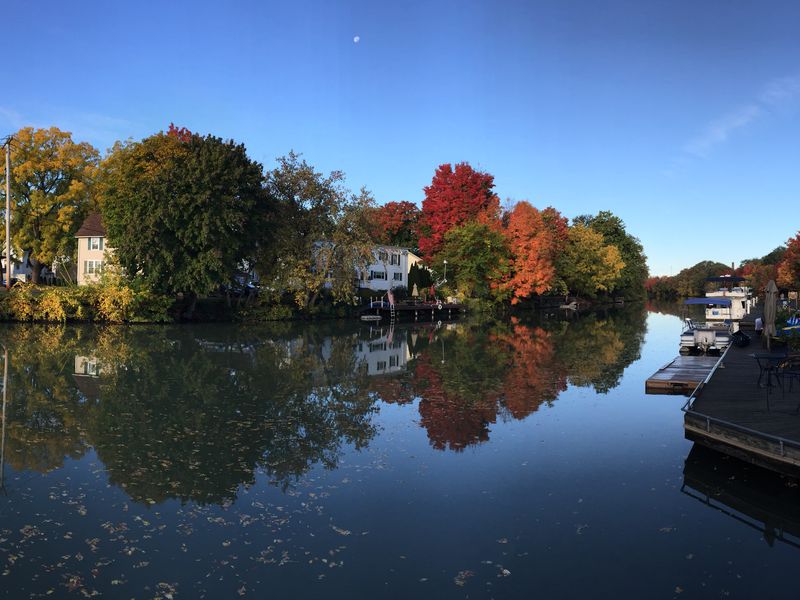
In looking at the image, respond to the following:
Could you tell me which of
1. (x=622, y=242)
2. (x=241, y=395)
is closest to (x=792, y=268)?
(x=241, y=395)

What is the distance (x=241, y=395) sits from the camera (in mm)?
17812

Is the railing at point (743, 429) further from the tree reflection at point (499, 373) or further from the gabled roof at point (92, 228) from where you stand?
the gabled roof at point (92, 228)

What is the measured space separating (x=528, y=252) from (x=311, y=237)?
29052mm

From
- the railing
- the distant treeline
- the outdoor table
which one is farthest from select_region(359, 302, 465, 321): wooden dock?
the distant treeline

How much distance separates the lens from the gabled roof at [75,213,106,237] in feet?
193

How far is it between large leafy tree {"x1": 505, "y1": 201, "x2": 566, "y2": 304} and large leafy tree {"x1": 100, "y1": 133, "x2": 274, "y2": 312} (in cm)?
3306

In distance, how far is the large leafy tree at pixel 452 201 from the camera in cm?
8081

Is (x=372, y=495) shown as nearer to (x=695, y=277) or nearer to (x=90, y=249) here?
(x=90, y=249)

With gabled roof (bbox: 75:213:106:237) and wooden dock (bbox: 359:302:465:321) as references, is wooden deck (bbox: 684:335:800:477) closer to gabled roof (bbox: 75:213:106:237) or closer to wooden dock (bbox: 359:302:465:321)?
wooden dock (bbox: 359:302:465:321)

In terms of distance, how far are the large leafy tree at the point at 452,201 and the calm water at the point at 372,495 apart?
6152 centimetres

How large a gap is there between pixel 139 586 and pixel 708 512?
307 inches

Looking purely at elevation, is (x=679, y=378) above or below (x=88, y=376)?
above

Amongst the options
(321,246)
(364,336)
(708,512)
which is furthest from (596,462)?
(321,246)

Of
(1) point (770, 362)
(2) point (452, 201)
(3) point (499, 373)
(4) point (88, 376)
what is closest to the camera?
(1) point (770, 362)
